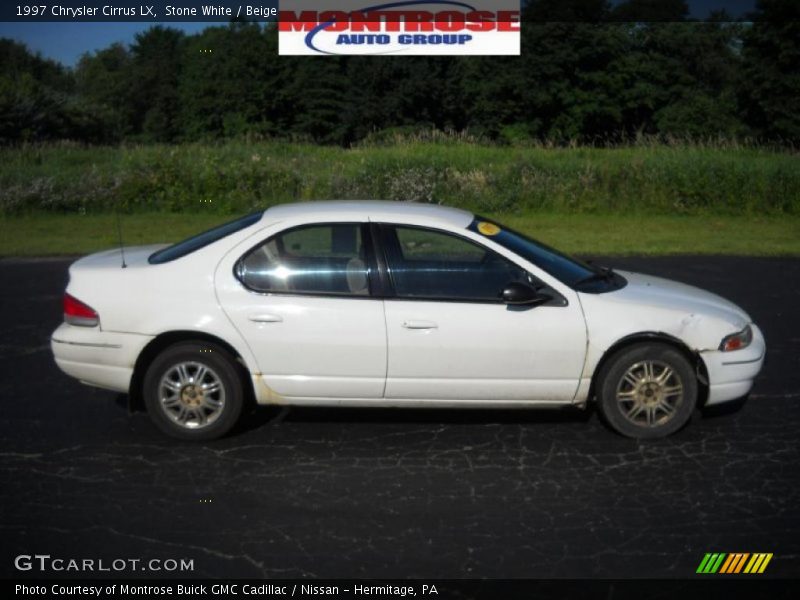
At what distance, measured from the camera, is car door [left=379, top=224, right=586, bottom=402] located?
6430 millimetres

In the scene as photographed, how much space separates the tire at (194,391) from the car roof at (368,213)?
1049 millimetres

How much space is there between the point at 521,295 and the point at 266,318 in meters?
1.60

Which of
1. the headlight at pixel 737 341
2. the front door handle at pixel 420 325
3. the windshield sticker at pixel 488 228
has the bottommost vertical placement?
the headlight at pixel 737 341

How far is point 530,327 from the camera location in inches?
254

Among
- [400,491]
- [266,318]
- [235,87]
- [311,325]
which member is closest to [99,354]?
[266,318]

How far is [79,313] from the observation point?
6668 mm

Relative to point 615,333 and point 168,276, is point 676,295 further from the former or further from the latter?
point 168,276

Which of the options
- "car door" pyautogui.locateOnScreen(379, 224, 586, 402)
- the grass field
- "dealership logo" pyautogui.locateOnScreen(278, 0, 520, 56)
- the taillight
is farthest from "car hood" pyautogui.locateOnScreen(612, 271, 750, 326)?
"dealership logo" pyautogui.locateOnScreen(278, 0, 520, 56)

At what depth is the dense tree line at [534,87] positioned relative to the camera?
5050 centimetres

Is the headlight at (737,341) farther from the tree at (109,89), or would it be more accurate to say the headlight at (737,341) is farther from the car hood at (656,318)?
the tree at (109,89)

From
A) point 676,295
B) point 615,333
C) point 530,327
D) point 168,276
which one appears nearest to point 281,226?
point 168,276

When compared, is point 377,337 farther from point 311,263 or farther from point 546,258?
point 546,258

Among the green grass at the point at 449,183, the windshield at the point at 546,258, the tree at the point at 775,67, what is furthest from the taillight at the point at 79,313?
the tree at the point at 775,67

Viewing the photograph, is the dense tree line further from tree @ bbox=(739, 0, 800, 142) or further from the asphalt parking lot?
the asphalt parking lot
